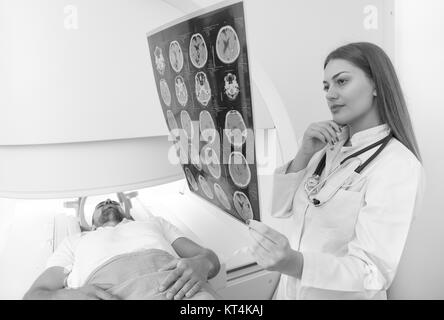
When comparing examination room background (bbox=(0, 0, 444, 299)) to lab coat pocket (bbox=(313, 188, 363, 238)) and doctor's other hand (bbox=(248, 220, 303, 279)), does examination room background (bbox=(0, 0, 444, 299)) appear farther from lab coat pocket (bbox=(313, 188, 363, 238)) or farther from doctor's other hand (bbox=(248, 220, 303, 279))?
doctor's other hand (bbox=(248, 220, 303, 279))

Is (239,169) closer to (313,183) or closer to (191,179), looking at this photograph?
(313,183)

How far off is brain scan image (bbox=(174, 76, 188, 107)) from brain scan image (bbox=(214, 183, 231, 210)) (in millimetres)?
209

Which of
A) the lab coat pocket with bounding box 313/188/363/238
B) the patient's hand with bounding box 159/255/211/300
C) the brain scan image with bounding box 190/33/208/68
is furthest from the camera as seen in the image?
the patient's hand with bounding box 159/255/211/300

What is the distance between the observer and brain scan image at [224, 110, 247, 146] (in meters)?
0.66

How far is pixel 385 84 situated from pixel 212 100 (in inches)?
14.0

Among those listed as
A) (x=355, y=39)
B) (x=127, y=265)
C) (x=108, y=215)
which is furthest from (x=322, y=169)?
(x=108, y=215)

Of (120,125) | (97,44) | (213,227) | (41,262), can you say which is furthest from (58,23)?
(213,227)

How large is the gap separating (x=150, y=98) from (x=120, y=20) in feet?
0.55

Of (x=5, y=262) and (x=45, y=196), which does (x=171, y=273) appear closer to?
(x=45, y=196)

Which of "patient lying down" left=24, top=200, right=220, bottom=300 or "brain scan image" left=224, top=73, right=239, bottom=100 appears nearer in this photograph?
"brain scan image" left=224, top=73, right=239, bottom=100

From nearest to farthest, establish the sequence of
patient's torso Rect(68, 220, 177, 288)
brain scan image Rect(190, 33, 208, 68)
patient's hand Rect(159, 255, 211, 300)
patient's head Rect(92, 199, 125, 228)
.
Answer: brain scan image Rect(190, 33, 208, 68) → patient's hand Rect(159, 255, 211, 300) → patient's torso Rect(68, 220, 177, 288) → patient's head Rect(92, 199, 125, 228)

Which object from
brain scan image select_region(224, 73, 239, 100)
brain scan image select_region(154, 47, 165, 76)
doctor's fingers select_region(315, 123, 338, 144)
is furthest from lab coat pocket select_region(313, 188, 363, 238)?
brain scan image select_region(154, 47, 165, 76)

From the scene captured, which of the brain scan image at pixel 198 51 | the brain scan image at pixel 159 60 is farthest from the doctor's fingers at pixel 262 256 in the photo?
the brain scan image at pixel 159 60

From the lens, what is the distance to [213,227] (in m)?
2.03
